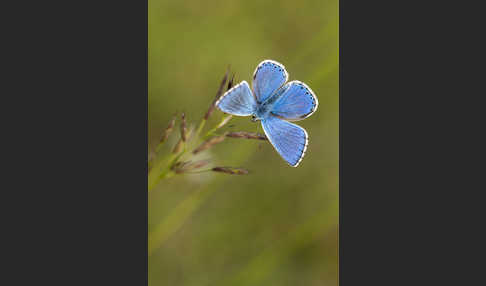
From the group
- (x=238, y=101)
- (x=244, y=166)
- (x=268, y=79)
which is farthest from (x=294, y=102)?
(x=244, y=166)

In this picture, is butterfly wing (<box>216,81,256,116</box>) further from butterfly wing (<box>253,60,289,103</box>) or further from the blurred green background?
the blurred green background

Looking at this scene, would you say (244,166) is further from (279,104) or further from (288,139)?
(288,139)

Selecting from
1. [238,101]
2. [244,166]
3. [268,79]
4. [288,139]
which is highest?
[268,79]

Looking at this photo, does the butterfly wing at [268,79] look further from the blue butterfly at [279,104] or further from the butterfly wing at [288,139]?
the butterfly wing at [288,139]

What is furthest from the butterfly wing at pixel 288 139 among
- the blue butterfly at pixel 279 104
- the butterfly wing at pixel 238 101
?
the butterfly wing at pixel 238 101

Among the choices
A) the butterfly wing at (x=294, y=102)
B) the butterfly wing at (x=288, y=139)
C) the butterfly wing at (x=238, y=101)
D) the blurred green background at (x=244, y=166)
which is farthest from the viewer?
the blurred green background at (x=244, y=166)

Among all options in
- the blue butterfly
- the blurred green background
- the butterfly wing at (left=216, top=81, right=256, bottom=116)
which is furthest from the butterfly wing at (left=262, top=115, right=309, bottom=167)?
the blurred green background
